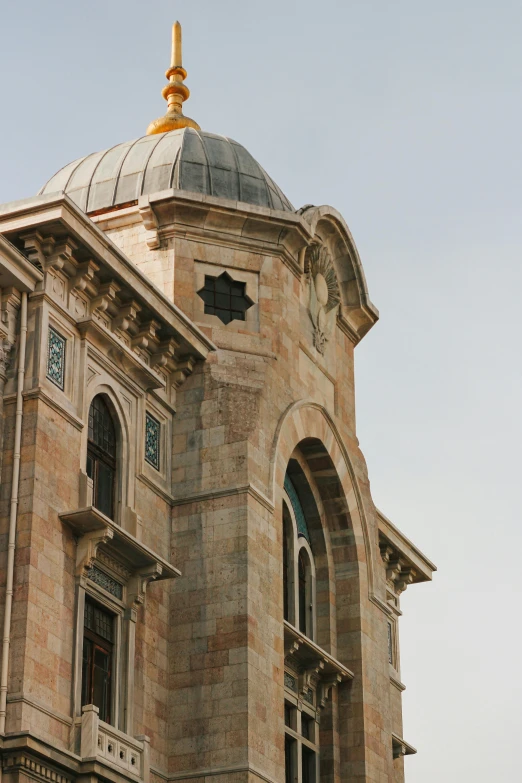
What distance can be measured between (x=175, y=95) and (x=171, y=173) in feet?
18.8

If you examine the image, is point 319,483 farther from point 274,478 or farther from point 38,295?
point 38,295

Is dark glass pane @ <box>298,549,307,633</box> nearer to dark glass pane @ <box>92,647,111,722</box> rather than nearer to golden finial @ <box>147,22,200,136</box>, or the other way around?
dark glass pane @ <box>92,647,111,722</box>

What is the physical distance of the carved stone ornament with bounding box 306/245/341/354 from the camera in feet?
127

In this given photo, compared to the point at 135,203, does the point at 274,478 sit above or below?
below

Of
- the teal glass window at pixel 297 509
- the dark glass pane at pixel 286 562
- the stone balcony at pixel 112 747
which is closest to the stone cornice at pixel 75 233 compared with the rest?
the dark glass pane at pixel 286 562

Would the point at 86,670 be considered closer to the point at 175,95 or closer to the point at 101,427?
the point at 101,427

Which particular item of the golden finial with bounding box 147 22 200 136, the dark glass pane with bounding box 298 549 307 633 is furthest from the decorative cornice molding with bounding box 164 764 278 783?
the golden finial with bounding box 147 22 200 136

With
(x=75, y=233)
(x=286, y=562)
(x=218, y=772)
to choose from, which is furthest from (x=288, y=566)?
(x=75, y=233)

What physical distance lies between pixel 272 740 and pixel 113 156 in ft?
49.7

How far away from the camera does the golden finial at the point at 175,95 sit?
41562 mm

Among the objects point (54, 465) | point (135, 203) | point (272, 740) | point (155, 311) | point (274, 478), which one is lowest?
point (272, 740)

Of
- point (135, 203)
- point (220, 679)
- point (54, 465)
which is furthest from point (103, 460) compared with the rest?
point (135, 203)

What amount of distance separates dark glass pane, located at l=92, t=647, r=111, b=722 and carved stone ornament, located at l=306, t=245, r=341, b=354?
37.5 feet

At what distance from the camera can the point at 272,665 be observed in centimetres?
3212
